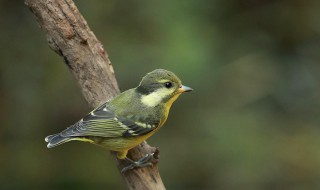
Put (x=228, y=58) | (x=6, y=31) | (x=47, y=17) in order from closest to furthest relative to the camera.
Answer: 1. (x=47, y=17)
2. (x=6, y=31)
3. (x=228, y=58)

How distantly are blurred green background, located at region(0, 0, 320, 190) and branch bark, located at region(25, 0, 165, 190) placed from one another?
1.62 metres

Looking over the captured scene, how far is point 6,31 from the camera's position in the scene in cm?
694

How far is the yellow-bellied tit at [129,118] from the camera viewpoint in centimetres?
493

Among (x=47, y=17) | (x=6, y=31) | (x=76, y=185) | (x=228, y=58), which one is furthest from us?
(x=228, y=58)

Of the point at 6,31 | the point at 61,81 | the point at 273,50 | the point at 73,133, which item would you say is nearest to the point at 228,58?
the point at 273,50

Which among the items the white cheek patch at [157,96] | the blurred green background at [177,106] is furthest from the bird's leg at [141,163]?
the blurred green background at [177,106]

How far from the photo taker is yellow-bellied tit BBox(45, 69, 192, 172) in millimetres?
4934

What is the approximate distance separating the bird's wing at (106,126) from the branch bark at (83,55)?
0.52 feet

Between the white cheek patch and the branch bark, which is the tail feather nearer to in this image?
the branch bark

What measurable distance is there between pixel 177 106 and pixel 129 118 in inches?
88.4

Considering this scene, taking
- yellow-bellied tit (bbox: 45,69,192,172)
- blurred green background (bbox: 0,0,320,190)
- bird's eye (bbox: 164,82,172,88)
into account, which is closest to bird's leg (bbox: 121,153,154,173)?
yellow-bellied tit (bbox: 45,69,192,172)

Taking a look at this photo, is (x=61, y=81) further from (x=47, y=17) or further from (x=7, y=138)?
(x=47, y=17)

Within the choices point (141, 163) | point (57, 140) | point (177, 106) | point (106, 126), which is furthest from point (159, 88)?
point (177, 106)

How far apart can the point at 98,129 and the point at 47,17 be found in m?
0.91
